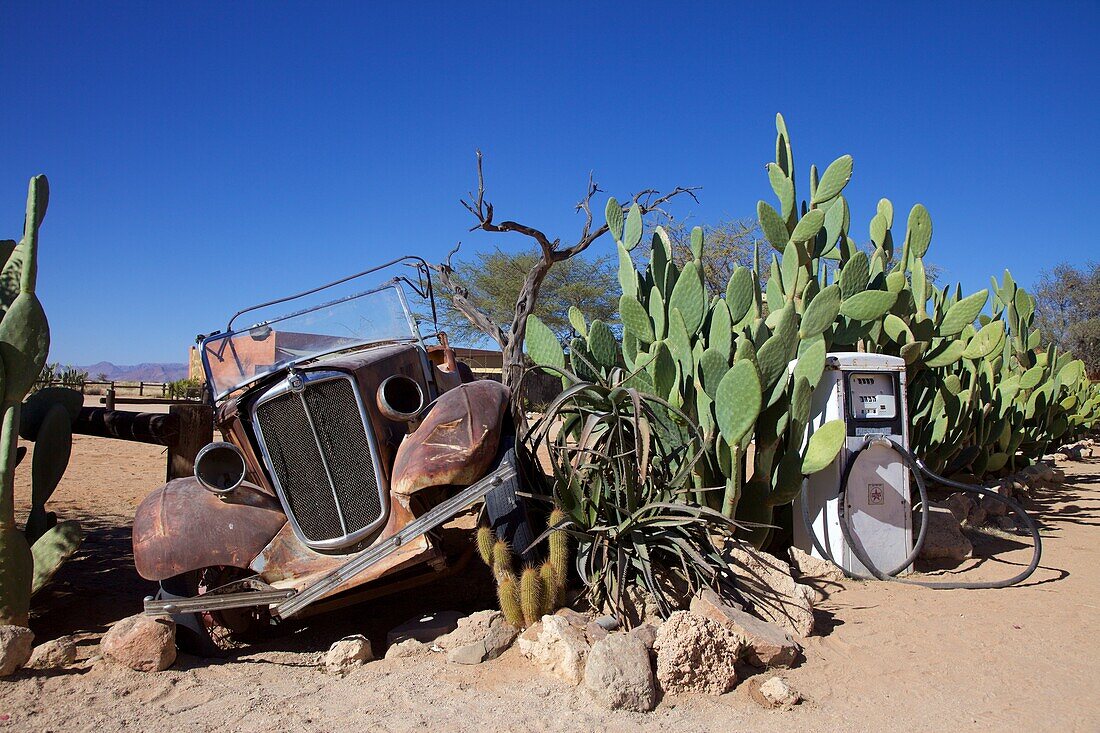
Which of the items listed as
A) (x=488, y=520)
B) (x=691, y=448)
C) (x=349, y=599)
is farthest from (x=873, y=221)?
(x=349, y=599)

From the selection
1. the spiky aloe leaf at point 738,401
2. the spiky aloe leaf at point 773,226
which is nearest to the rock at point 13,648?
the spiky aloe leaf at point 738,401

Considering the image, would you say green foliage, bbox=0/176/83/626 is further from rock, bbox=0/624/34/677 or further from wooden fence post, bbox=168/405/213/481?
wooden fence post, bbox=168/405/213/481

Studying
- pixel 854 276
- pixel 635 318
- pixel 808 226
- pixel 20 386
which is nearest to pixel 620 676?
pixel 635 318

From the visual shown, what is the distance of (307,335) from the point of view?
205 inches

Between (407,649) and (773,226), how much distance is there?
3.98 metres

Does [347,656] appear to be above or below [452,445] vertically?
below

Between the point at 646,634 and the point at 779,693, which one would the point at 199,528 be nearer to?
the point at 646,634

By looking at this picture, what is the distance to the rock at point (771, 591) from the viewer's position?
13.2 ft

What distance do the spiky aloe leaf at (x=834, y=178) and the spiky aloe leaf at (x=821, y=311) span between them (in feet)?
4.80

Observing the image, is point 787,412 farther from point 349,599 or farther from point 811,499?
point 349,599

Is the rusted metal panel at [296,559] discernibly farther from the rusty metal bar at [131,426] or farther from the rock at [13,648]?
the rusty metal bar at [131,426]

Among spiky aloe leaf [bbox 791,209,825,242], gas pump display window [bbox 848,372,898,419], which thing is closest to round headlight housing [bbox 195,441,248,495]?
gas pump display window [bbox 848,372,898,419]

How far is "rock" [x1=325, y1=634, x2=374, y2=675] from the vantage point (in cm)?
376

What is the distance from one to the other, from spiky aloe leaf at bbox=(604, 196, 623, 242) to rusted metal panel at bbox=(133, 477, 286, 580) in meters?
3.41
